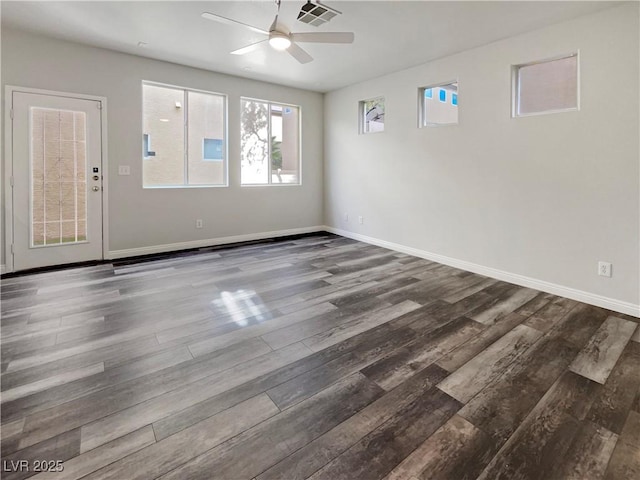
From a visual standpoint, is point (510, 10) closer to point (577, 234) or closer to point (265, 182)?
point (577, 234)

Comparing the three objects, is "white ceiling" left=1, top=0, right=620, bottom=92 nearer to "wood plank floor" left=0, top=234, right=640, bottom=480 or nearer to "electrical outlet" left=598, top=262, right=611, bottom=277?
"electrical outlet" left=598, top=262, right=611, bottom=277

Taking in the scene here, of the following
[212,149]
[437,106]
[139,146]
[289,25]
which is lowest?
[139,146]

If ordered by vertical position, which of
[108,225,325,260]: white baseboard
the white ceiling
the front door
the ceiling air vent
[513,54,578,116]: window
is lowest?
[108,225,325,260]: white baseboard

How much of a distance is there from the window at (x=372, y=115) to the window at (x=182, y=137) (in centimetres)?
238

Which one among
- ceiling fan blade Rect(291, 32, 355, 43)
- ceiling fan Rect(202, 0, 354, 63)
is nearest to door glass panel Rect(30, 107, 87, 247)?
A: ceiling fan Rect(202, 0, 354, 63)

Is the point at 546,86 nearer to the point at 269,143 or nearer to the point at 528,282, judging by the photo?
the point at 528,282

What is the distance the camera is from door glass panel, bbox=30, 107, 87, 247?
419 cm

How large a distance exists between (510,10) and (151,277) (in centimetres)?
466

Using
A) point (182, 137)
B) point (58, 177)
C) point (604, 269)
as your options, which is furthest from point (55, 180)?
point (604, 269)

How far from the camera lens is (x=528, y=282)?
12.6ft

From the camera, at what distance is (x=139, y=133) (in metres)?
4.88

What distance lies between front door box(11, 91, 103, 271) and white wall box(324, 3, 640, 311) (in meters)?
4.15

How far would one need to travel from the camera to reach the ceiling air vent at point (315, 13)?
2857 mm

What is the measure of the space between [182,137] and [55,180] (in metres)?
1.81
